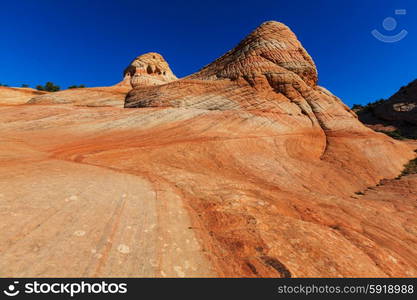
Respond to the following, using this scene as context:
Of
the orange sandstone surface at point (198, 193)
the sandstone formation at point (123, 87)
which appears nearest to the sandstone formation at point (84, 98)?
the sandstone formation at point (123, 87)

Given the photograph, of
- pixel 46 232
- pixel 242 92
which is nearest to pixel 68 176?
pixel 46 232

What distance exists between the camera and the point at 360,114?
184ft

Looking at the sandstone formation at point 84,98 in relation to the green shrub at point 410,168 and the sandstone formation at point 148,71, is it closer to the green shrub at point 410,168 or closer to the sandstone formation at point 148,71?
the sandstone formation at point 148,71

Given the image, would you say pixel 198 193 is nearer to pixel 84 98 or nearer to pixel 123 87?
pixel 84 98

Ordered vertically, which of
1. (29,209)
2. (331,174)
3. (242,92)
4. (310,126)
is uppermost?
(242,92)

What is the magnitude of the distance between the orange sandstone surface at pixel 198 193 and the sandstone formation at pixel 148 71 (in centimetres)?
2815

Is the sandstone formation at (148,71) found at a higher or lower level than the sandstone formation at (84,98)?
higher

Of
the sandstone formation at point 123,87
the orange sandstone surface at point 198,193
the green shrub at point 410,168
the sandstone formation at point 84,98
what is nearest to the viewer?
the orange sandstone surface at point 198,193

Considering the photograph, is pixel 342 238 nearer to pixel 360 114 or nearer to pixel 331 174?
pixel 331 174

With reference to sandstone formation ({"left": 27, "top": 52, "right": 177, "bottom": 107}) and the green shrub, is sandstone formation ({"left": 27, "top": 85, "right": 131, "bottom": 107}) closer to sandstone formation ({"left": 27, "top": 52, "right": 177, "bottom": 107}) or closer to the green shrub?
sandstone formation ({"left": 27, "top": 52, "right": 177, "bottom": 107})

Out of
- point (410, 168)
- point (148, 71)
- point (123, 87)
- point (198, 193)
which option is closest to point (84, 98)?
point (123, 87)

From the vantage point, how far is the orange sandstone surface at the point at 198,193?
9.57 ft

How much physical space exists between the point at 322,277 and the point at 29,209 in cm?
522

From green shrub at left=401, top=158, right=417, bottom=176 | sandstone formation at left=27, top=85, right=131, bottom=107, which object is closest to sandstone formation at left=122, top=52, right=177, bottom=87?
sandstone formation at left=27, top=85, right=131, bottom=107
